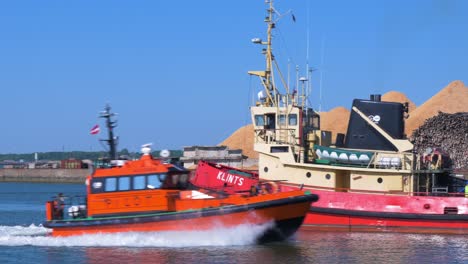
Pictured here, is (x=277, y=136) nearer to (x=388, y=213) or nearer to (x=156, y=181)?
(x=388, y=213)

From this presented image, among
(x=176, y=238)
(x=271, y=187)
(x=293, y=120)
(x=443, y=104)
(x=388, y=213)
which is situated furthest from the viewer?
(x=443, y=104)

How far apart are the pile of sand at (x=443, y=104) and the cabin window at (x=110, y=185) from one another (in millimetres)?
61321

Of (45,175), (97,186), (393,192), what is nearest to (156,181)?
(97,186)

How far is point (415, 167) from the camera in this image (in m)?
28.8

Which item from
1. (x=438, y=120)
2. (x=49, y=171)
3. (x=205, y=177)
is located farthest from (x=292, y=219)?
(x=49, y=171)

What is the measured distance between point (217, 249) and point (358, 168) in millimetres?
7556

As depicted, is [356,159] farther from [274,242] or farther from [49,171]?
[49,171]

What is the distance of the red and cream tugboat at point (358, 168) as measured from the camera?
1091 inches

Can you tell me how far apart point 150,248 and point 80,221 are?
234 centimetres

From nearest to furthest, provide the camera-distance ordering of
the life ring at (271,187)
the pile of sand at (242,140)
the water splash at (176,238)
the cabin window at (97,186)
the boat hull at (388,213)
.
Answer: the water splash at (176,238) → the cabin window at (97,186) → the life ring at (271,187) → the boat hull at (388,213) → the pile of sand at (242,140)

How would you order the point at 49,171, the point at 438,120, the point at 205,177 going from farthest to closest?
the point at 49,171 < the point at 438,120 < the point at 205,177

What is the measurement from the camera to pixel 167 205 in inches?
915

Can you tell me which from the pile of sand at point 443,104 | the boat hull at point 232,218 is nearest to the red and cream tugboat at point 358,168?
the boat hull at point 232,218

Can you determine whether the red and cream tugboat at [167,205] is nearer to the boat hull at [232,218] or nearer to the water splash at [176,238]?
the boat hull at [232,218]
